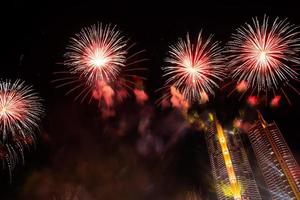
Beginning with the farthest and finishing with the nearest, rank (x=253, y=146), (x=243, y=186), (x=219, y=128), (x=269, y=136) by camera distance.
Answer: (x=253, y=146) → (x=269, y=136) → (x=243, y=186) → (x=219, y=128)

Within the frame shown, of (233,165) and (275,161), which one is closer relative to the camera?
(233,165)

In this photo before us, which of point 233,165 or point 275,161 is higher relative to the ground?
point 275,161

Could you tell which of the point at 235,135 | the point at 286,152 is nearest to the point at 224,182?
the point at 235,135

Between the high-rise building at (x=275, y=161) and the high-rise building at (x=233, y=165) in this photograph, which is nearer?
the high-rise building at (x=233, y=165)

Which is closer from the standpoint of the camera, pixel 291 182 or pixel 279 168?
pixel 291 182

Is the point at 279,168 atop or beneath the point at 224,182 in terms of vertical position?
atop

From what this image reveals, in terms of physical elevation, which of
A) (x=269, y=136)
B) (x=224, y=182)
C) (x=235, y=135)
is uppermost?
(x=269, y=136)

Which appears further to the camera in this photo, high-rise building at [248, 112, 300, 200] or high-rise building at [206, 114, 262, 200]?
high-rise building at [248, 112, 300, 200]

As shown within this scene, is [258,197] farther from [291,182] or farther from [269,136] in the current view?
[269,136]
